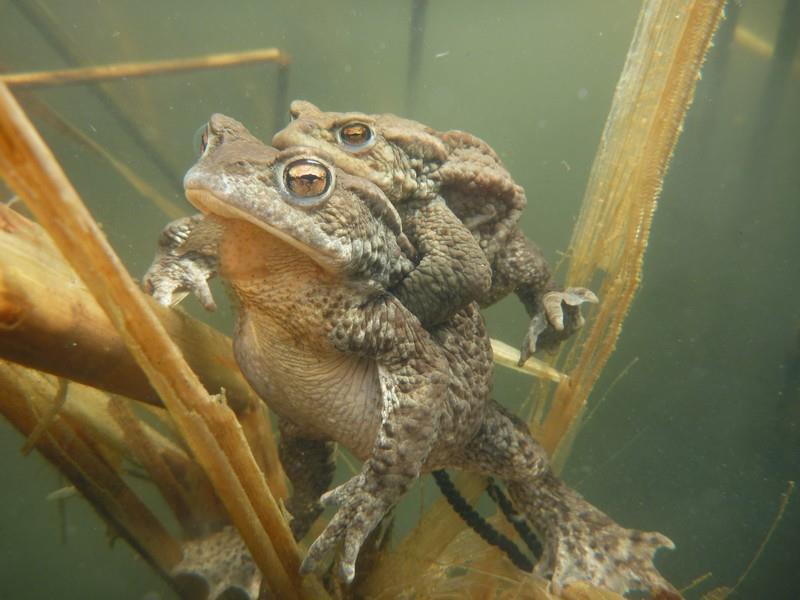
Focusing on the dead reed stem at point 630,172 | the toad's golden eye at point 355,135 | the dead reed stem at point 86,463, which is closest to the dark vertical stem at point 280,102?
the dead reed stem at point 630,172

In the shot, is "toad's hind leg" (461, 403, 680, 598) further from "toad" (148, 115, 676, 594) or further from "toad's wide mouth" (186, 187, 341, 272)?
"toad's wide mouth" (186, 187, 341, 272)

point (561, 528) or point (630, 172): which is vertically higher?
point (630, 172)

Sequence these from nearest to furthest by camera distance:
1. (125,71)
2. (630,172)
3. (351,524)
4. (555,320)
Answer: (351,524)
(555,320)
(630,172)
(125,71)

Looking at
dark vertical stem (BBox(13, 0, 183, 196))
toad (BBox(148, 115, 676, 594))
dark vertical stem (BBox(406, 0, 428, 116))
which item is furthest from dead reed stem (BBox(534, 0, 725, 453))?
dark vertical stem (BBox(13, 0, 183, 196))

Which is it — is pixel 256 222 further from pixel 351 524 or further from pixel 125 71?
pixel 125 71

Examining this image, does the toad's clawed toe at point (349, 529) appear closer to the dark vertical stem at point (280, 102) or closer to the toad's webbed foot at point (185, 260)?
the toad's webbed foot at point (185, 260)

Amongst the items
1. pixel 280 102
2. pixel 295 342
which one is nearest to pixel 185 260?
pixel 295 342
